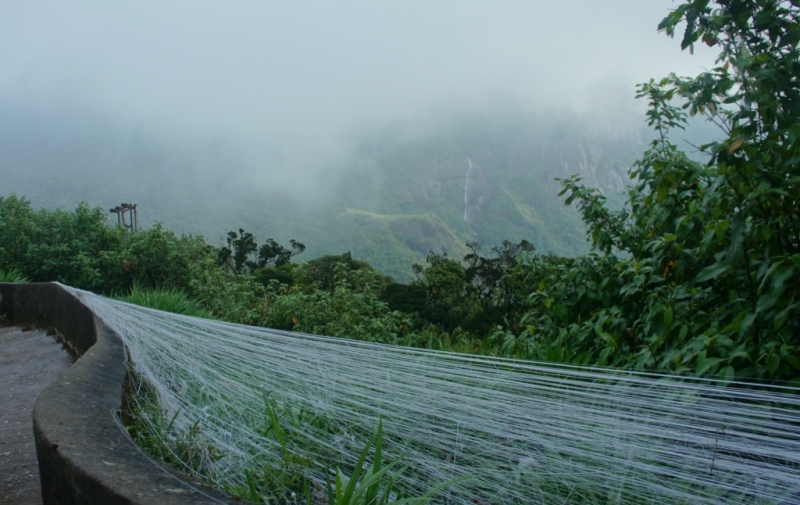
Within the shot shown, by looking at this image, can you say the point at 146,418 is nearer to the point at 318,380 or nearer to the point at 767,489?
the point at 318,380

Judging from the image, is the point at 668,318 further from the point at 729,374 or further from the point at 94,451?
the point at 94,451

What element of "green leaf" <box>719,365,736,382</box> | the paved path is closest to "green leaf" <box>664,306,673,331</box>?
"green leaf" <box>719,365,736,382</box>

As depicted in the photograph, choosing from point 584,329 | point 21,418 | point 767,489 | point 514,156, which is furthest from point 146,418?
point 514,156

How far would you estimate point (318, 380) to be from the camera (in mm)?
1880

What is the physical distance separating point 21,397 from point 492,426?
9.61 ft

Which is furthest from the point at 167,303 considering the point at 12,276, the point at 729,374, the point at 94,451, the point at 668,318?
the point at 729,374

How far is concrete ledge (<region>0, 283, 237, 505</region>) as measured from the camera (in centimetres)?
119

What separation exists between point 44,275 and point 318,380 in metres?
6.67

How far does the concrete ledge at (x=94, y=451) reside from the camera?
1.19 metres

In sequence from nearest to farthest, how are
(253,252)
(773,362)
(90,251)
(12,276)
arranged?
(773,362) → (12,276) → (90,251) → (253,252)

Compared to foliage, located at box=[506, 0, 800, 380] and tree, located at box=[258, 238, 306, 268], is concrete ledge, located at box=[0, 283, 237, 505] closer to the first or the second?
foliage, located at box=[506, 0, 800, 380]

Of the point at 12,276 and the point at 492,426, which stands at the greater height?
the point at 492,426

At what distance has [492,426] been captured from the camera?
1.39 meters

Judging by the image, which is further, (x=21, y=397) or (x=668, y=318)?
(x=21, y=397)
